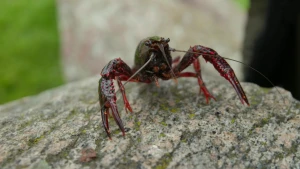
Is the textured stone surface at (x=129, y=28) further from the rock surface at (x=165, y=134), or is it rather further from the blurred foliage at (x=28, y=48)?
the rock surface at (x=165, y=134)

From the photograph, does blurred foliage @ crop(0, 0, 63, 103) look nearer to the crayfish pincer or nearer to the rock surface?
the rock surface

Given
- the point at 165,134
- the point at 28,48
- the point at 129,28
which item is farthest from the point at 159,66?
the point at 28,48

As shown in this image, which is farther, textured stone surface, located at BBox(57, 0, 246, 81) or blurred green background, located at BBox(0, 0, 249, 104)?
blurred green background, located at BBox(0, 0, 249, 104)

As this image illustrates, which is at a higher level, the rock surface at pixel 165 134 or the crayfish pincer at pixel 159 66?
the crayfish pincer at pixel 159 66

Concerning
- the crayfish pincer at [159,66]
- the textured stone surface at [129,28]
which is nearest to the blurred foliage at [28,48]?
the textured stone surface at [129,28]

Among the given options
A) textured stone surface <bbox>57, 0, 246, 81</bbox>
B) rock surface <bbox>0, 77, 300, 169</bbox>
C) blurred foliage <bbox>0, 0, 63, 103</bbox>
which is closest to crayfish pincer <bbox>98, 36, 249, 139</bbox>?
rock surface <bbox>0, 77, 300, 169</bbox>

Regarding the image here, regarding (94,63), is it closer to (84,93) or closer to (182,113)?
(84,93)

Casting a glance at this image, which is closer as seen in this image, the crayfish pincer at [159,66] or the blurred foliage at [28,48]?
the crayfish pincer at [159,66]
